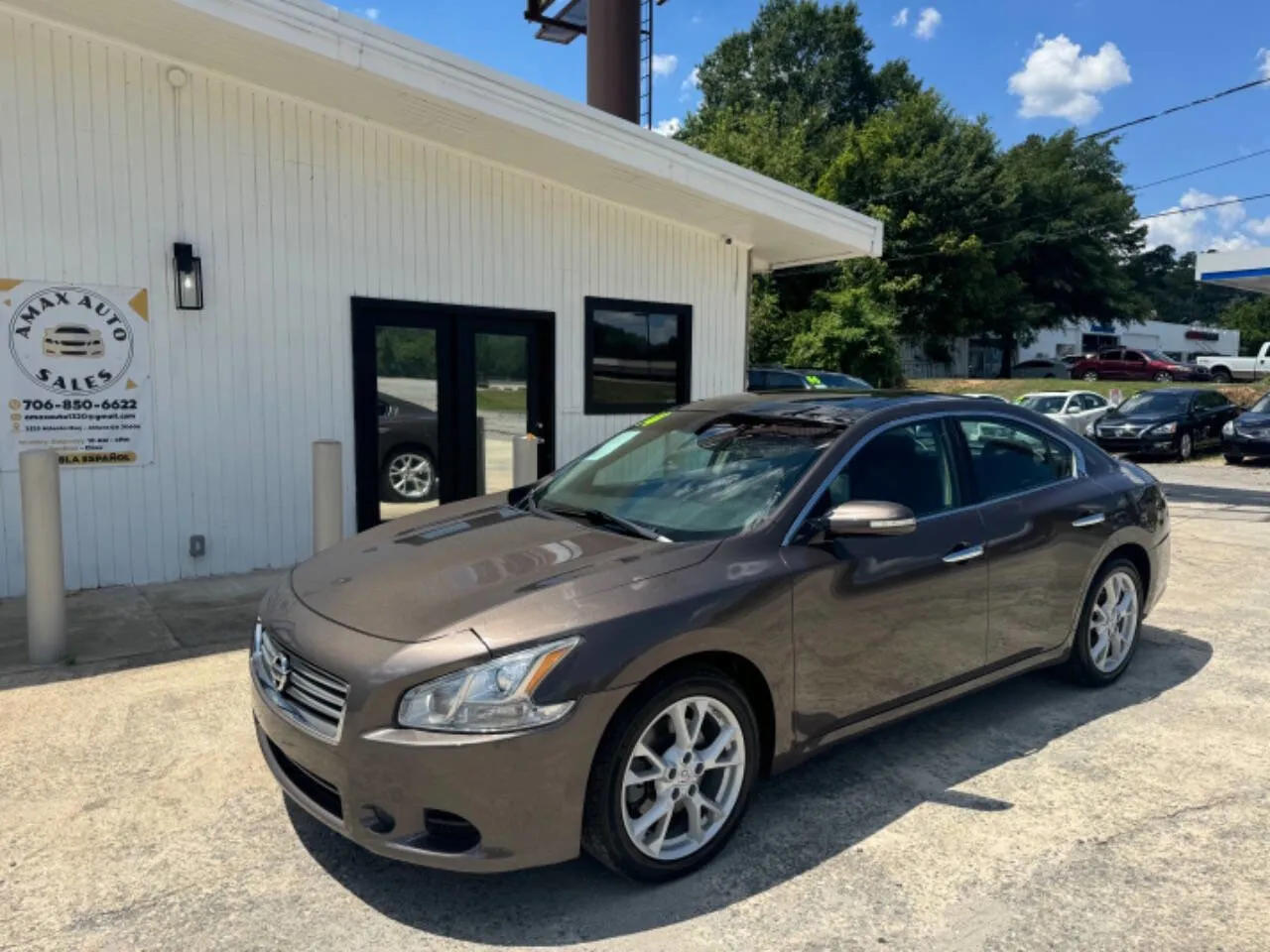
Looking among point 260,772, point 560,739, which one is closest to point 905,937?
point 560,739

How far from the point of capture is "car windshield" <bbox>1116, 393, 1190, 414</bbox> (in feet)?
62.6

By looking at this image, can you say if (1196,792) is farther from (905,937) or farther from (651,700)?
(651,700)

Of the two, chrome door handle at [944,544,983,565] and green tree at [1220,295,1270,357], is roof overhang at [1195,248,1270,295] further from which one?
green tree at [1220,295,1270,357]

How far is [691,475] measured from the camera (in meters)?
3.83

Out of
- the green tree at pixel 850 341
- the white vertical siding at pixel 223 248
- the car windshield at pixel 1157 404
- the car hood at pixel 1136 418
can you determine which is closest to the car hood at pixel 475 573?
the white vertical siding at pixel 223 248

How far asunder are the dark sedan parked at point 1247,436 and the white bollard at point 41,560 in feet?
63.3

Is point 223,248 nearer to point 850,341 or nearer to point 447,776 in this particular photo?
point 447,776

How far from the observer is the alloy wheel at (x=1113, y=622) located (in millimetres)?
4660

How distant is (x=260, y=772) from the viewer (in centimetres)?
367

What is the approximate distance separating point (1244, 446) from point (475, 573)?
735 inches

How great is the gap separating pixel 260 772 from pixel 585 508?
1.71m

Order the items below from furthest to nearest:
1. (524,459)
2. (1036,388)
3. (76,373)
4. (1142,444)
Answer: (1036,388) → (1142,444) → (524,459) → (76,373)

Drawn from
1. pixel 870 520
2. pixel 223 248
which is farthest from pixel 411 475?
pixel 870 520

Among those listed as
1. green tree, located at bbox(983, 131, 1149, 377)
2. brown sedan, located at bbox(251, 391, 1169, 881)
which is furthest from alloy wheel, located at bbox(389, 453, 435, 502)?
green tree, located at bbox(983, 131, 1149, 377)
